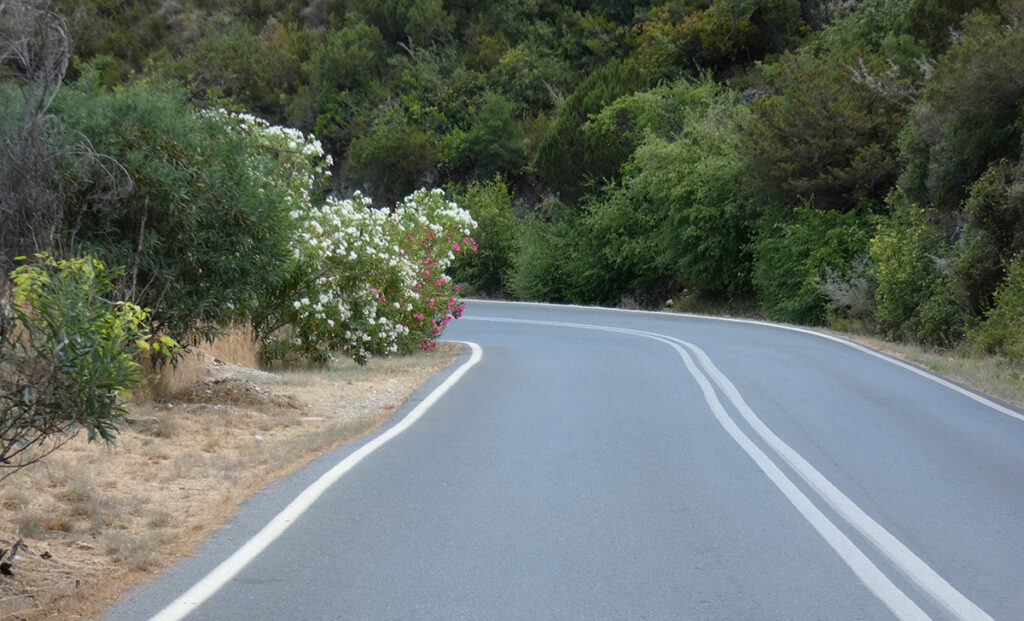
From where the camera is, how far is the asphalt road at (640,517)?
5445 mm

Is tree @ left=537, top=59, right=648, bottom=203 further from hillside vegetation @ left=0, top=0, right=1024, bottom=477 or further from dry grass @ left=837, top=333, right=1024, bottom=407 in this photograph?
dry grass @ left=837, top=333, right=1024, bottom=407

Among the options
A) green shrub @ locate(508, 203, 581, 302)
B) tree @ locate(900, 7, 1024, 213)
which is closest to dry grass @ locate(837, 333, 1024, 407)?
tree @ locate(900, 7, 1024, 213)

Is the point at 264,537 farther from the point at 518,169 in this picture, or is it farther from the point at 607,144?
the point at 518,169

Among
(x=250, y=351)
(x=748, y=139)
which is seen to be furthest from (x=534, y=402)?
(x=748, y=139)

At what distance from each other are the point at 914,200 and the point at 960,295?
5275 mm

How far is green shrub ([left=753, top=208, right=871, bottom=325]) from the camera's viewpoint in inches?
1105

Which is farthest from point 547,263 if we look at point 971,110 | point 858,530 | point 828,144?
point 858,530

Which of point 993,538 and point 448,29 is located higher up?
point 448,29

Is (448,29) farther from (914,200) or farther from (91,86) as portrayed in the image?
(91,86)

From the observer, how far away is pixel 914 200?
84.1ft

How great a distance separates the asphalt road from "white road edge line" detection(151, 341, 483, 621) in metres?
0.02

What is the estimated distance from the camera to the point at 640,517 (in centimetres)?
714

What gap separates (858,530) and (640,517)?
1.37 m

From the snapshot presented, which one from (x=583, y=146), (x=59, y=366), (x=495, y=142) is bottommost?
(x=59, y=366)
